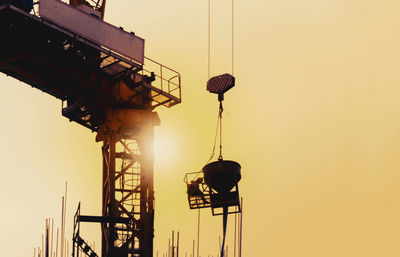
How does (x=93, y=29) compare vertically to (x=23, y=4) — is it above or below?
below

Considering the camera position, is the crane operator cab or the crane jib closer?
the crane operator cab

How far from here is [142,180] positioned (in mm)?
37812

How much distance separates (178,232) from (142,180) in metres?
15.5

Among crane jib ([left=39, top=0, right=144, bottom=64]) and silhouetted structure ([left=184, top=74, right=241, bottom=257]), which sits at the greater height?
crane jib ([left=39, top=0, right=144, bottom=64])

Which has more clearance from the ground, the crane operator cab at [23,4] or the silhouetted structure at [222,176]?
the crane operator cab at [23,4]

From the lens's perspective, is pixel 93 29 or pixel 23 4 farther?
pixel 93 29

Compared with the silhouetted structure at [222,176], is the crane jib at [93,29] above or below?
above

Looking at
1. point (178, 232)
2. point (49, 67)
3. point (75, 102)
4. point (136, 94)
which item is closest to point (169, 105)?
point (136, 94)

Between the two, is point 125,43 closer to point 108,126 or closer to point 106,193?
point 108,126

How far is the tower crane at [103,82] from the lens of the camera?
113 ft

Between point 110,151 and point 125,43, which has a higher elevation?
point 125,43

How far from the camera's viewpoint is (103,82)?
37438 millimetres

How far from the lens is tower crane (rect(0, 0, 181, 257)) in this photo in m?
34.4

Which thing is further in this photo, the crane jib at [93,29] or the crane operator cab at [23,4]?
the crane jib at [93,29]
